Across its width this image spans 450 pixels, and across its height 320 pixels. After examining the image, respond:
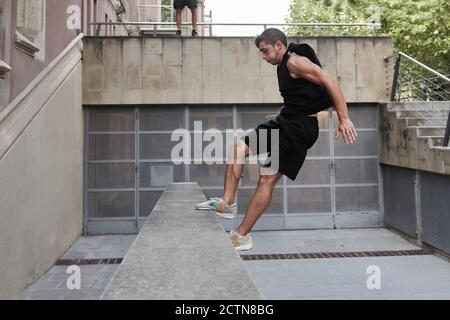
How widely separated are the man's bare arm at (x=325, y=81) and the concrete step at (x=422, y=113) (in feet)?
26.2

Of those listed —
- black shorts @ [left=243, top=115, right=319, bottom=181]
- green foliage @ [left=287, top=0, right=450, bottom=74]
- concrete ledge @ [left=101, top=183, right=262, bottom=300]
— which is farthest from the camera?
green foliage @ [left=287, top=0, right=450, bottom=74]

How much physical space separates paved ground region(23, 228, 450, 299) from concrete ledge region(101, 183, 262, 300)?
3.48 metres

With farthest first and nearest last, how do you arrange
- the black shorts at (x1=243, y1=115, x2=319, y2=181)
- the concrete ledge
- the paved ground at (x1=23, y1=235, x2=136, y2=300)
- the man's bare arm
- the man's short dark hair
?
the paved ground at (x1=23, y1=235, x2=136, y2=300) < the black shorts at (x1=243, y1=115, x2=319, y2=181) < the man's short dark hair < the man's bare arm < the concrete ledge

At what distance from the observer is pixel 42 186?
7836mm

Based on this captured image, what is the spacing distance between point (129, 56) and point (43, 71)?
341 cm

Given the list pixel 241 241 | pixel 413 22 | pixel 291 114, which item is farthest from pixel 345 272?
pixel 413 22

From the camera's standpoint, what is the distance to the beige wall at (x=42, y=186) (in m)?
6.21

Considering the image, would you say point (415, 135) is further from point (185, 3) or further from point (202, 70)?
point (185, 3)

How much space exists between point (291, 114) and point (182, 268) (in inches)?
75.9

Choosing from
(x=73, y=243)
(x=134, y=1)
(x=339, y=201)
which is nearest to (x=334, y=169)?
(x=339, y=201)

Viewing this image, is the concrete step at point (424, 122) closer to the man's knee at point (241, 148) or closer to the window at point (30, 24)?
the man's knee at point (241, 148)

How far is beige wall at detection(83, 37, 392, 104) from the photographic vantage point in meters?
11.1

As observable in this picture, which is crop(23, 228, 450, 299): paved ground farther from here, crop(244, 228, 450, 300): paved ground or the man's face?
the man's face

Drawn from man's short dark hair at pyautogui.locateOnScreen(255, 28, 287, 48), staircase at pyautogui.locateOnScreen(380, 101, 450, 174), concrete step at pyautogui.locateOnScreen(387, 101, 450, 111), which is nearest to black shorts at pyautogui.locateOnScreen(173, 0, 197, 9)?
staircase at pyautogui.locateOnScreen(380, 101, 450, 174)
